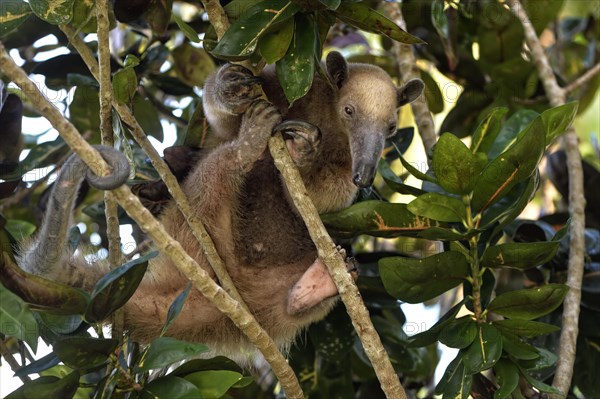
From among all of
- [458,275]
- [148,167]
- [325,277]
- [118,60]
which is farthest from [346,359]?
[118,60]

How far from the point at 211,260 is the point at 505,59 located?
8.15 feet

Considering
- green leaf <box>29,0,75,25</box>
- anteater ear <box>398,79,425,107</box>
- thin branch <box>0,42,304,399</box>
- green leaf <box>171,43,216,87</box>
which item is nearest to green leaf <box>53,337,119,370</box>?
thin branch <box>0,42,304,399</box>

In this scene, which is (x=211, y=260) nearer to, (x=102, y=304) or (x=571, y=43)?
(x=102, y=304)

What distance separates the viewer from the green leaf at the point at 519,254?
10.4 feet

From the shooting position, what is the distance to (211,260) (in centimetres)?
324

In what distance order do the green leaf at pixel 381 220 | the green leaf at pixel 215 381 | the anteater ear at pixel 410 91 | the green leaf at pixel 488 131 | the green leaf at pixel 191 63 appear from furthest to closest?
the green leaf at pixel 191 63 → the anteater ear at pixel 410 91 → the green leaf at pixel 488 131 → the green leaf at pixel 381 220 → the green leaf at pixel 215 381

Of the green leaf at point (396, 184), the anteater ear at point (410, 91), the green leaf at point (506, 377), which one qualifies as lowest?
the green leaf at point (506, 377)

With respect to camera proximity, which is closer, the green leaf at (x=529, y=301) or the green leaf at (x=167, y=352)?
the green leaf at (x=167, y=352)

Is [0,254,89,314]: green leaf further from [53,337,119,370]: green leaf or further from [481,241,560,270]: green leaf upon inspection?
[481,241,560,270]: green leaf

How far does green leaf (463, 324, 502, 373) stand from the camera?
3041 millimetres

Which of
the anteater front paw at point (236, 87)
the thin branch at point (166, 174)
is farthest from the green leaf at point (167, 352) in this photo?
the anteater front paw at point (236, 87)

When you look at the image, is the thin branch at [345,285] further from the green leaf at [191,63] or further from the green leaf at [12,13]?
the green leaf at [191,63]

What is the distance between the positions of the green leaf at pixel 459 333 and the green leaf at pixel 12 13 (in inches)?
80.0

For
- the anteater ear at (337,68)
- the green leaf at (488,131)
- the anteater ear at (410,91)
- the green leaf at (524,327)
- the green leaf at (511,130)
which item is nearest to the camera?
the green leaf at (524,327)
